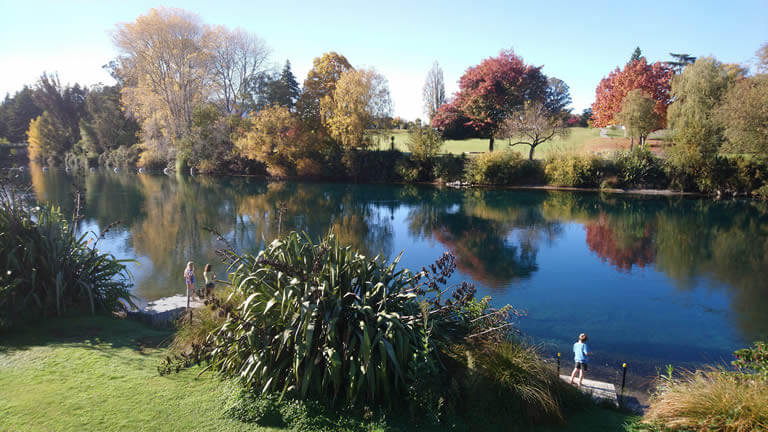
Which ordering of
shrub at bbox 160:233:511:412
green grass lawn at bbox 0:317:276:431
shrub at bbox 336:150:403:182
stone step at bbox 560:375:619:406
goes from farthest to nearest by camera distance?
shrub at bbox 336:150:403:182 < stone step at bbox 560:375:619:406 < shrub at bbox 160:233:511:412 < green grass lawn at bbox 0:317:276:431

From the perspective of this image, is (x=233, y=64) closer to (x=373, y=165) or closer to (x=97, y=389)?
(x=373, y=165)

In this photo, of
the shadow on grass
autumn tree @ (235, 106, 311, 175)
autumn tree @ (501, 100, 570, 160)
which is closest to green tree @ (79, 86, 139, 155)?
autumn tree @ (235, 106, 311, 175)

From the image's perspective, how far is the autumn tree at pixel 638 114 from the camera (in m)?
37.2

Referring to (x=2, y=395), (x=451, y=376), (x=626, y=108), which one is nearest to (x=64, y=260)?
(x=2, y=395)

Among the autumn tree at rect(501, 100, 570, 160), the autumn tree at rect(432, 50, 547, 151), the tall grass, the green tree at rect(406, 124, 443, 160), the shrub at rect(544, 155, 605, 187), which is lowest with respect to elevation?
the tall grass

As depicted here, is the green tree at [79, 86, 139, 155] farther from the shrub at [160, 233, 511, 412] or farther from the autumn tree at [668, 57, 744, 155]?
the shrub at [160, 233, 511, 412]

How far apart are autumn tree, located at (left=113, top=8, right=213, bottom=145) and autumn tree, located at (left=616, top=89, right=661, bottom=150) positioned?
39.6 metres

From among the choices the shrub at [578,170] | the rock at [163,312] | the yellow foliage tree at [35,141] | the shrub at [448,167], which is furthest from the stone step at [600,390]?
the yellow foliage tree at [35,141]

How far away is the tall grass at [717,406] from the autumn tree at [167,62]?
4770 centimetres

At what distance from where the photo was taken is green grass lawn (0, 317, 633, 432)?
4508 millimetres

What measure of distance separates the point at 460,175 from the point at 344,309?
125 feet

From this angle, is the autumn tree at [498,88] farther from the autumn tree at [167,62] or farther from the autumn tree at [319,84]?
the autumn tree at [167,62]

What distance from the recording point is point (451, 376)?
514cm

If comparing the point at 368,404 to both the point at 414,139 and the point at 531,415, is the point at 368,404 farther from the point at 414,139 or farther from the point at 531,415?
the point at 414,139
